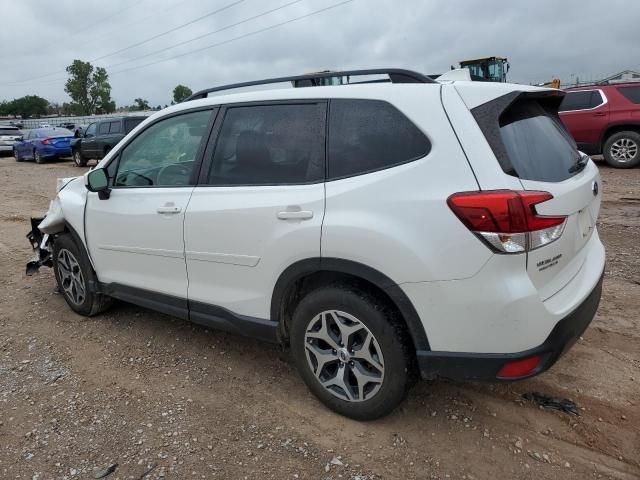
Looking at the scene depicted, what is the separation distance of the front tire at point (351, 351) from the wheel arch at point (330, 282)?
79mm

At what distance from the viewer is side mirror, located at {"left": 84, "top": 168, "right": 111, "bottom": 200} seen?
12.4ft

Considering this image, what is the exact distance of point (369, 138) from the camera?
2.56m

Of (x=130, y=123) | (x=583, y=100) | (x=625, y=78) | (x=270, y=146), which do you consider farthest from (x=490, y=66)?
(x=270, y=146)

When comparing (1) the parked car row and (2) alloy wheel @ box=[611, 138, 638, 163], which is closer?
(2) alloy wheel @ box=[611, 138, 638, 163]

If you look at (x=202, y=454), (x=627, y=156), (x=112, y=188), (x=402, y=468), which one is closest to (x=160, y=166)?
(x=112, y=188)

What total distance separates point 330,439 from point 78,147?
57.0 ft

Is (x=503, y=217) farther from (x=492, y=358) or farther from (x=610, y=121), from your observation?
(x=610, y=121)

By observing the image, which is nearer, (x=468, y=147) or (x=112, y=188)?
(x=468, y=147)

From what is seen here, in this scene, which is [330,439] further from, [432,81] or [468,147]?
[432,81]

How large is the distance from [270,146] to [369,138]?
671 mm

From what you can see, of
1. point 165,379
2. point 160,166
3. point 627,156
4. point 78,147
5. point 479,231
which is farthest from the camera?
point 78,147

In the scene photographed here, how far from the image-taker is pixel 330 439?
2703 millimetres

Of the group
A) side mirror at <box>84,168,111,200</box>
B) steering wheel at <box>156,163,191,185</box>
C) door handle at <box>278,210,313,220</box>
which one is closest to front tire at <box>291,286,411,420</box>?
door handle at <box>278,210,313,220</box>

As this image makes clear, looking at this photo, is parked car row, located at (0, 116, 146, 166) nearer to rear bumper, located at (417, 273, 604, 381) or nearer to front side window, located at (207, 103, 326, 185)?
front side window, located at (207, 103, 326, 185)
